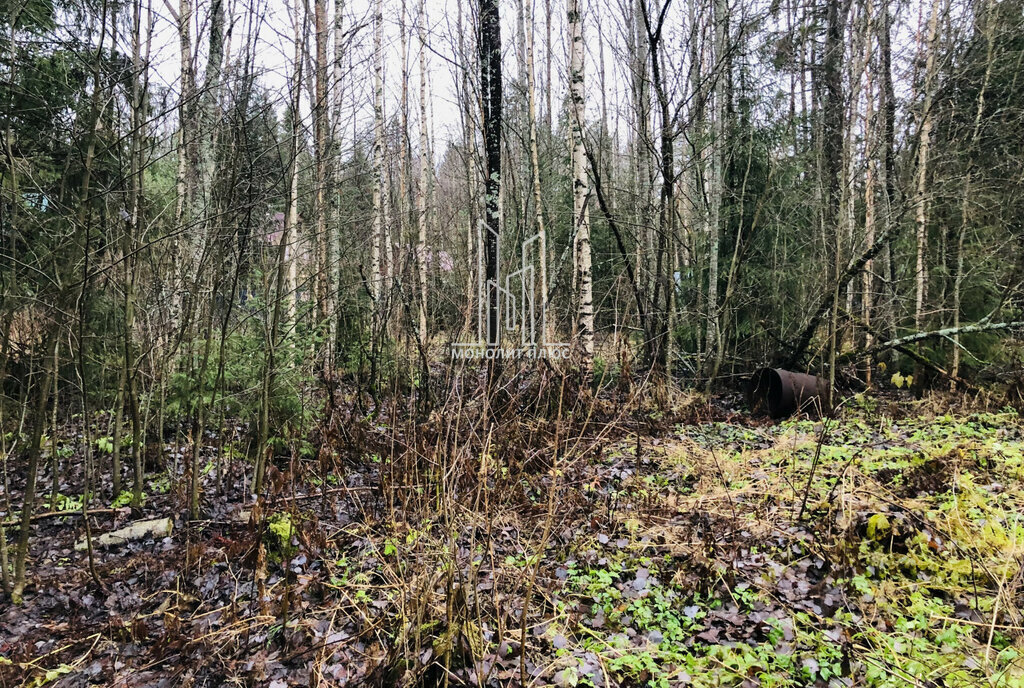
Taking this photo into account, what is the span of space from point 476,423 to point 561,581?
3.43 feet

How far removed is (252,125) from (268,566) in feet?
10.4

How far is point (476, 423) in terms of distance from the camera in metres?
3.46

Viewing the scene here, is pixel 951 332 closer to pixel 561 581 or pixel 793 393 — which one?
pixel 793 393

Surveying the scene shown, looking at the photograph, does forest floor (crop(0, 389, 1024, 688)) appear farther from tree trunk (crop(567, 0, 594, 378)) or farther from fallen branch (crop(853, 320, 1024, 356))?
tree trunk (crop(567, 0, 594, 378))

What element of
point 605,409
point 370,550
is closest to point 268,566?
point 370,550

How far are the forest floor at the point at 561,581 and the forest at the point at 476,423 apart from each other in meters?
0.02

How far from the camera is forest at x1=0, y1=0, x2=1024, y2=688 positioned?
266 cm

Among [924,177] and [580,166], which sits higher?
[580,166]

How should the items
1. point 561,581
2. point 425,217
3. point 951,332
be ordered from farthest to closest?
1. point 425,217
2. point 951,332
3. point 561,581

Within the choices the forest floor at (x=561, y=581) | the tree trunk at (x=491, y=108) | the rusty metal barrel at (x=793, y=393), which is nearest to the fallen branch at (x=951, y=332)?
the rusty metal barrel at (x=793, y=393)

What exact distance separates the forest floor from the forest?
2 cm

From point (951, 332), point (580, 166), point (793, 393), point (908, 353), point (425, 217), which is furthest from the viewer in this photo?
point (425, 217)

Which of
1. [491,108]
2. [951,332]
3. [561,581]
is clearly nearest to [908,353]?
[951,332]

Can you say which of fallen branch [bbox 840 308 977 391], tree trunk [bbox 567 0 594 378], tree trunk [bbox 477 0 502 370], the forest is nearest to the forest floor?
the forest
